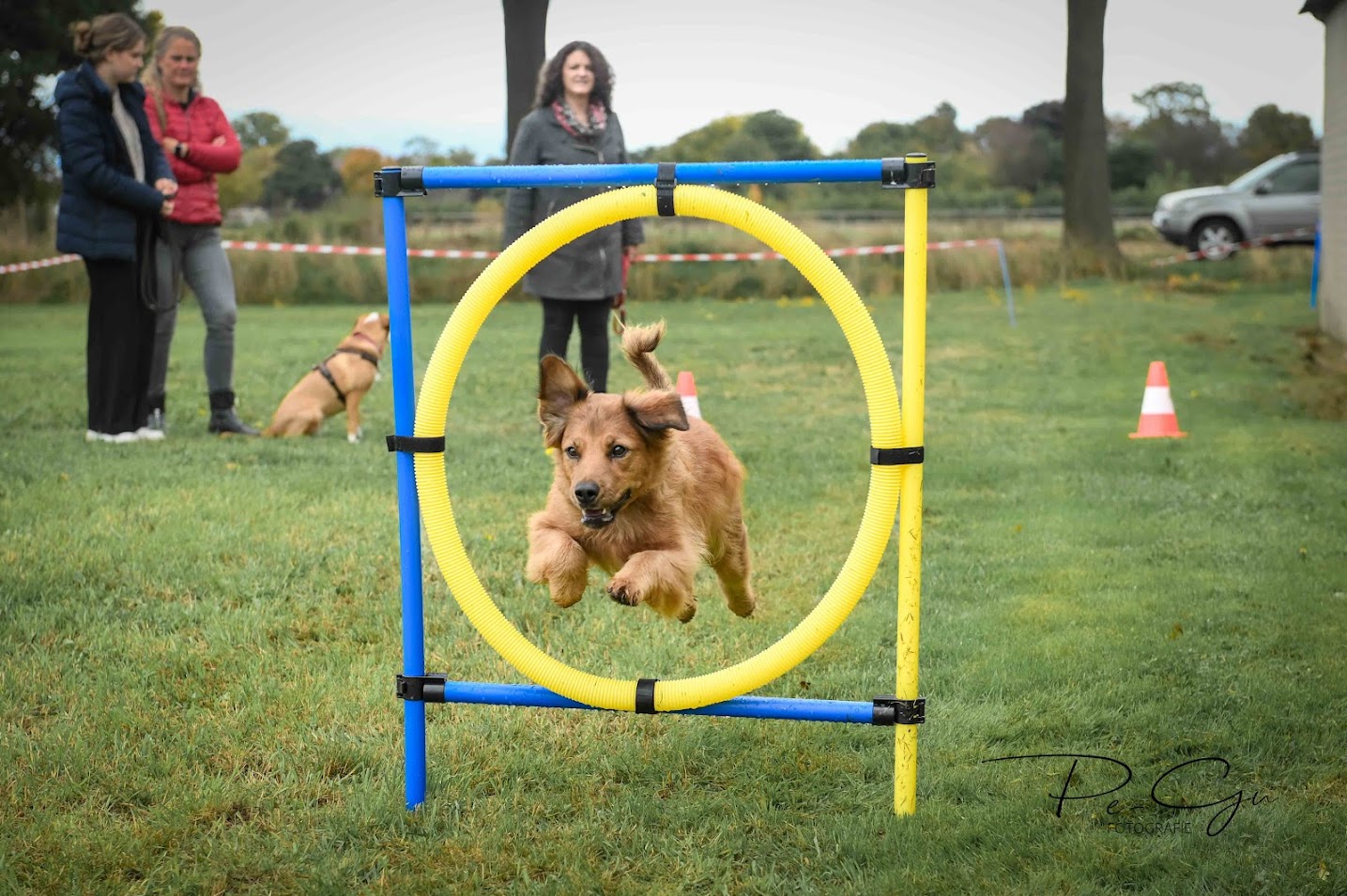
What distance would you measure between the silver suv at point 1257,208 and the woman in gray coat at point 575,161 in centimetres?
1900

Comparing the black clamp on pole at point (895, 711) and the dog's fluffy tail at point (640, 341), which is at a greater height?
the dog's fluffy tail at point (640, 341)

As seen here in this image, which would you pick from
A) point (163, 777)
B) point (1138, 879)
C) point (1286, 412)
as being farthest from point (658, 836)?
point (1286, 412)

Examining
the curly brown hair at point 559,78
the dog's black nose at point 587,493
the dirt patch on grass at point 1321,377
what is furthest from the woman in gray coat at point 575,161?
the dirt patch on grass at point 1321,377

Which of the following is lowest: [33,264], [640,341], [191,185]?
[640,341]

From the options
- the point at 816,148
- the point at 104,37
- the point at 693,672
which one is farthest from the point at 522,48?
the point at 693,672

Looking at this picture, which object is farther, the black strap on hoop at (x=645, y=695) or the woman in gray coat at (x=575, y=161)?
the woman in gray coat at (x=575, y=161)

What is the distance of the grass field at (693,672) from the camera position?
10.8 ft

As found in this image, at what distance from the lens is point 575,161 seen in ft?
24.9

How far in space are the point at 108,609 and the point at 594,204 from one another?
3089mm

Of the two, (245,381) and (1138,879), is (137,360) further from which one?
(1138,879)

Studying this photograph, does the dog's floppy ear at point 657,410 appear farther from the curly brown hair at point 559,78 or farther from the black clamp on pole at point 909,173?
the curly brown hair at point 559,78

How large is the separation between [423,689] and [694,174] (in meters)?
1.62

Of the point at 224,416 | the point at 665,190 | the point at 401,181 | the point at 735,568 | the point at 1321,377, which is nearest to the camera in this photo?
the point at 665,190
